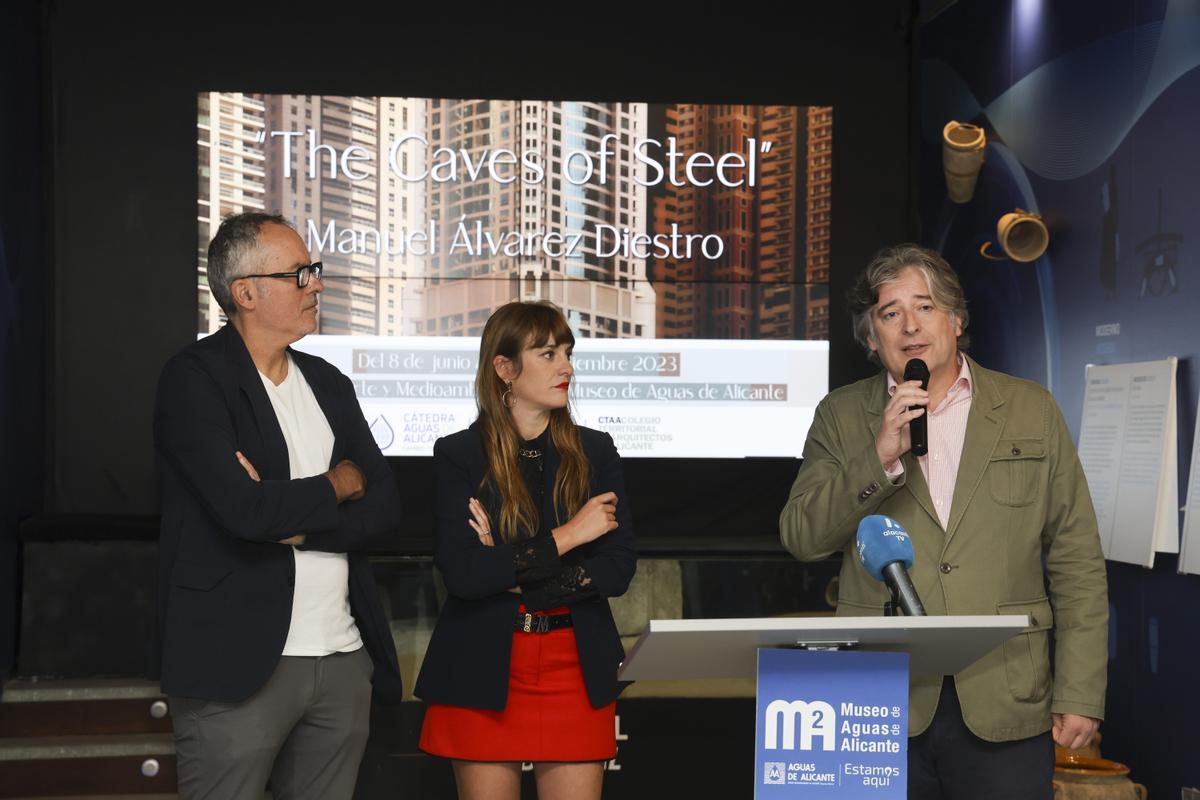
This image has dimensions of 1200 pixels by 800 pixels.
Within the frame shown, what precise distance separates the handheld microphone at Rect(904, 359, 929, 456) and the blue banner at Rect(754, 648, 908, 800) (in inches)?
19.8

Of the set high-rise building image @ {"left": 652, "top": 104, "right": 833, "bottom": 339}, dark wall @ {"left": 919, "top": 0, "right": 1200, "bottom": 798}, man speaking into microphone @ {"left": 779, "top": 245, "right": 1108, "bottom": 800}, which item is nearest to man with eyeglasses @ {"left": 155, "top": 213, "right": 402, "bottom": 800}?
man speaking into microphone @ {"left": 779, "top": 245, "right": 1108, "bottom": 800}

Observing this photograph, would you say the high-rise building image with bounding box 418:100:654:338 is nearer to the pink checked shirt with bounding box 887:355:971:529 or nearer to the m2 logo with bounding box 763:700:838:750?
the pink checked shirt with bounding box 887:355:971:529

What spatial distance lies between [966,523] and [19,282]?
4395 millimetres

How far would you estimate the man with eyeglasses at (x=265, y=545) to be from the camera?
98.7 inches

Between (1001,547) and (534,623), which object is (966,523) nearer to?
(1001,547)

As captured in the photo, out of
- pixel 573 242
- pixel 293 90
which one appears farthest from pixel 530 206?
pixel 293 90

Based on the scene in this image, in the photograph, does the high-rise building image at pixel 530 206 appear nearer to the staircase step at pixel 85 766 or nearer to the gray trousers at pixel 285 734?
the staircase step at pixel 85 766

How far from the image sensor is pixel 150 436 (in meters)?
5.77

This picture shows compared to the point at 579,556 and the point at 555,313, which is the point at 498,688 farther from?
the point at 555,313

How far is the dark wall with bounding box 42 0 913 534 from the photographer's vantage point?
5812mm

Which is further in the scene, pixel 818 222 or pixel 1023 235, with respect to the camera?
pixel 818 222

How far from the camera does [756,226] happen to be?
604cm

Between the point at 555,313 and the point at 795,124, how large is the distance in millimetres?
3360

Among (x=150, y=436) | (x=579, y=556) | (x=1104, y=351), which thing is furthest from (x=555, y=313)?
(x=150, y=436)
